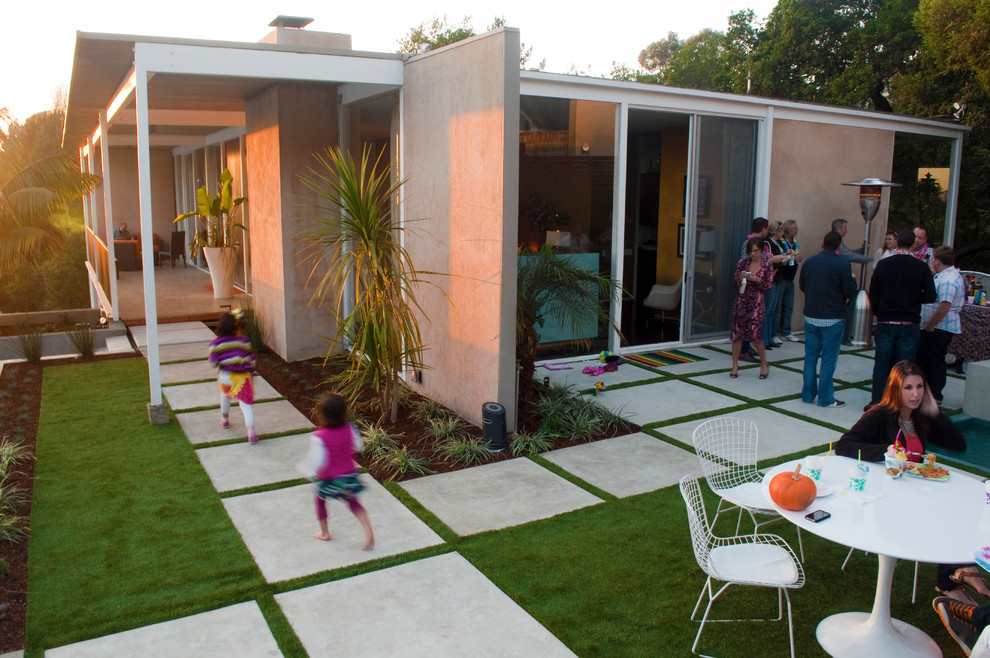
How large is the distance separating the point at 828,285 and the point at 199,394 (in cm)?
610

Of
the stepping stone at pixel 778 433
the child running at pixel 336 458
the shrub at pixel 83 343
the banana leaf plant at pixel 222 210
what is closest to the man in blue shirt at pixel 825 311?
the stepping stone at pixel 778 433

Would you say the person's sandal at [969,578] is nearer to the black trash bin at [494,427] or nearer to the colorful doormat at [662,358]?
the black trash bin at [494,427]

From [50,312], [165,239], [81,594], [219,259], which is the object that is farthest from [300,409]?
[165,239]

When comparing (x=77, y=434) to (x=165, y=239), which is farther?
(x=165, y=239)

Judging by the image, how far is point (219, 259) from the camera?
12562 millimetres

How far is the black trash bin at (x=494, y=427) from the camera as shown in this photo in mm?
6086

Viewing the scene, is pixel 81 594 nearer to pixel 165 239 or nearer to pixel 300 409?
pixel 300 409

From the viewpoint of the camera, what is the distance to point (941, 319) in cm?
698

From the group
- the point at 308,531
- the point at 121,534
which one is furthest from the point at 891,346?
the point at 121,534

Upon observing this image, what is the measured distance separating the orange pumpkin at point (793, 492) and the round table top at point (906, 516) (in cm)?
3

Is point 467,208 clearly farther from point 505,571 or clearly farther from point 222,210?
point 222,210

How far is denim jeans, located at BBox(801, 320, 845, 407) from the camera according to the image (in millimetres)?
7363

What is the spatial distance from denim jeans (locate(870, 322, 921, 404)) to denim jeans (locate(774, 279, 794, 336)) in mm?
3144

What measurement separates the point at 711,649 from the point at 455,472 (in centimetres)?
258
